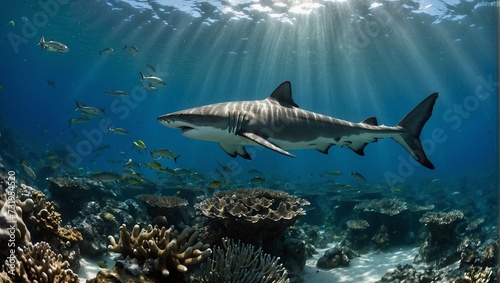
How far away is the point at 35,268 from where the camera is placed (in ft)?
11.9

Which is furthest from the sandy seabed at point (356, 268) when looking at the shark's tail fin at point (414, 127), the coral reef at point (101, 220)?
the shark's tail fin at point (414, 127)

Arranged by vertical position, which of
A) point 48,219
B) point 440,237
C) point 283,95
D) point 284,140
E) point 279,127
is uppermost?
point 283,95

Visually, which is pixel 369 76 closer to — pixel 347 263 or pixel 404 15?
pixel 404 15

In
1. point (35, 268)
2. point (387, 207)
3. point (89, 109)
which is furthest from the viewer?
point (89, 109)

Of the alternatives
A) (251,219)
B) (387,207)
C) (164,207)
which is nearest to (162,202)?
(164,207)

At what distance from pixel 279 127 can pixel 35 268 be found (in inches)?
176

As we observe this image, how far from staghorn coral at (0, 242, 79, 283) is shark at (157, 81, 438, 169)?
2.48 m

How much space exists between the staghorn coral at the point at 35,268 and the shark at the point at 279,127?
2.48 m

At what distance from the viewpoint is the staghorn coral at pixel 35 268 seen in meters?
Answer: 3.52

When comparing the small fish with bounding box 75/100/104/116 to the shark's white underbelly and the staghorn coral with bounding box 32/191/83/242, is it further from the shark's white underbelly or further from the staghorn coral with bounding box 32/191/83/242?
the shark's white underbelly

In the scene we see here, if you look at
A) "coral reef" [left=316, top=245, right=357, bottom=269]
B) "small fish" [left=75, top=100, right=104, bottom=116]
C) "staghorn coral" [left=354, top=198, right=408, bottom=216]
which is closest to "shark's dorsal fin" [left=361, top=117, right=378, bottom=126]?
"coral reef" [left=316, top=245, right=357, bottom=269]

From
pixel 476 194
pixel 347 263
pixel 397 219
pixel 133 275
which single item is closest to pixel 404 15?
pixel 476 194

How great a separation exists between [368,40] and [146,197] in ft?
90.7

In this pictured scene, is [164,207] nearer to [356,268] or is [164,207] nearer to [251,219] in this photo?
[251,219]
